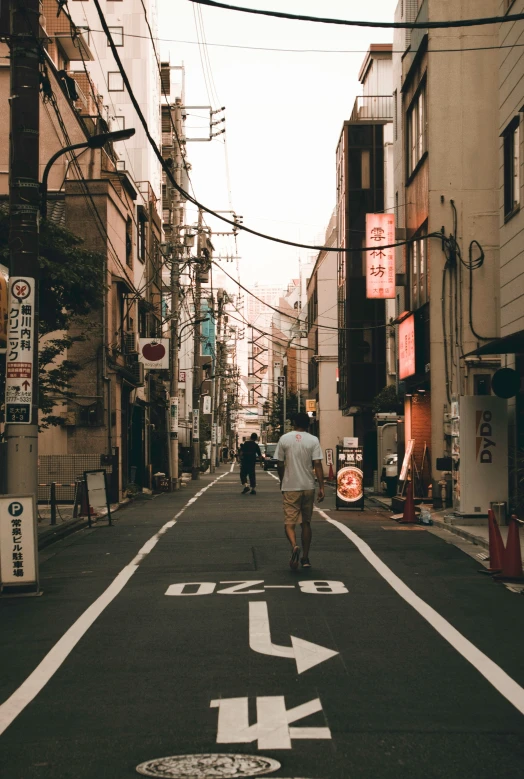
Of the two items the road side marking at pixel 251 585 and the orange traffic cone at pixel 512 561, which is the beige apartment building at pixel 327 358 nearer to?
the orange traffic cone at pixel 512 561

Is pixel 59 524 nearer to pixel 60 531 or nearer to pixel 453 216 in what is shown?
pixel 60 531

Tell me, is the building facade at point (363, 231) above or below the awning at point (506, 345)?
above

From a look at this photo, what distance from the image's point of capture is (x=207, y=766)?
16.8 feet

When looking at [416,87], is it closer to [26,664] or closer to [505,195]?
[505,195]

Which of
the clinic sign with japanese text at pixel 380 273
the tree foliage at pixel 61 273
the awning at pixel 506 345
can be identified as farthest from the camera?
the clinic sign with japanese text at pixel 380 273

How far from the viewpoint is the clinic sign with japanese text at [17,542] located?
11148 mm

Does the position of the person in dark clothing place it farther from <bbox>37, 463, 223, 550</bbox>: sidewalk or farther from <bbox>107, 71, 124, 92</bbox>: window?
<bbox>107, 71, 124, 92</bbox>: window

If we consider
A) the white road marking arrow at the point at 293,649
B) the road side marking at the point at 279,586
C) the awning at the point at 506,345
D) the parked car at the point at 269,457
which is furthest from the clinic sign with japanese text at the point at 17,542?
the parked car at the point at 269,457

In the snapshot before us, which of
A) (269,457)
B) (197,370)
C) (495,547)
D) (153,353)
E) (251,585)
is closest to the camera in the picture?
(251,585)

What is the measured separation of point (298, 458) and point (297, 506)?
0.63 metres

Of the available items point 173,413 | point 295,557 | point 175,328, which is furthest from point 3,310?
point 175,328

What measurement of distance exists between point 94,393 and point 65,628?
72.9ft

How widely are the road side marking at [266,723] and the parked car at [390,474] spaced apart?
23.7m

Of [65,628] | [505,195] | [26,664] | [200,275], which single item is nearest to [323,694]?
[26,664]
